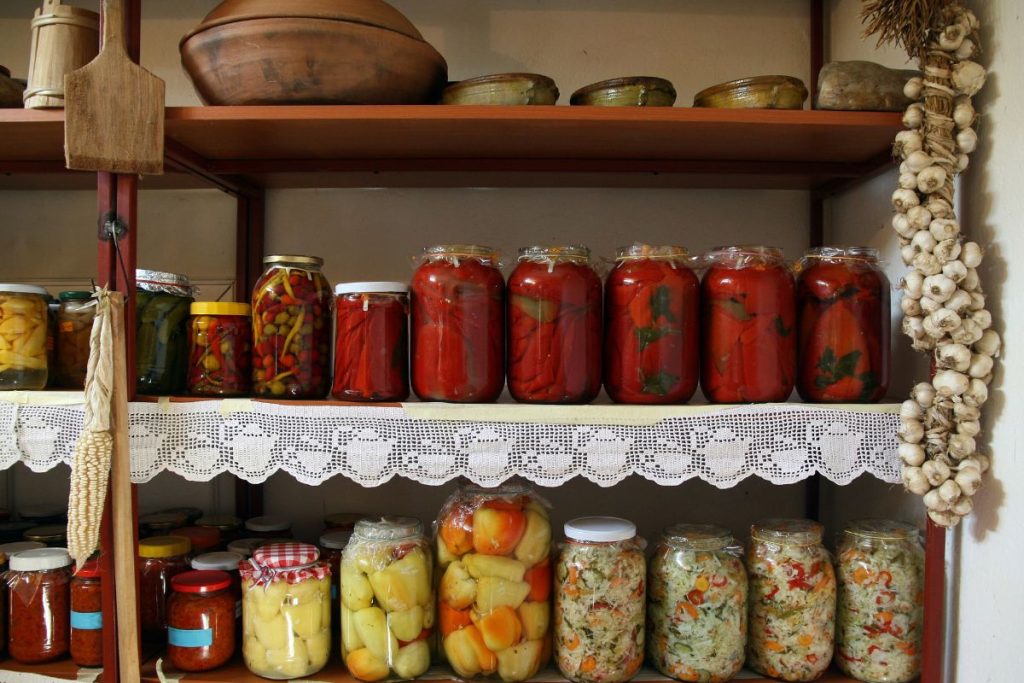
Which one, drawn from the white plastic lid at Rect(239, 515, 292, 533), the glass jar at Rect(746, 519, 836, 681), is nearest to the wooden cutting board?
the white plastic lid at Rect(239, 515, 292, 533)

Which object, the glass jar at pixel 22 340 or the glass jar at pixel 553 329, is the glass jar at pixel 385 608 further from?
the glass jar at pixel 22 340

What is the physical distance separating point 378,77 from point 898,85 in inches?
27.5

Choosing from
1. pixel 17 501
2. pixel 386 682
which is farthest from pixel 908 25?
pixel 17 501

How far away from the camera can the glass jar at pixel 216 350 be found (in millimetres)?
1020

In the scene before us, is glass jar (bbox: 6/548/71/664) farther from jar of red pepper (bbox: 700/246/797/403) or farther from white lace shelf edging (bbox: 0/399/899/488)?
jar of red pepper (bbox: 700/246/797/403)

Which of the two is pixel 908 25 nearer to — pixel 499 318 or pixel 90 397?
pixel 499 318

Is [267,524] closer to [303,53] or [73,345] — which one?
[73,345]

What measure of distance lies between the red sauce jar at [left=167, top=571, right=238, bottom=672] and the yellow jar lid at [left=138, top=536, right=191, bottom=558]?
3.1 inches

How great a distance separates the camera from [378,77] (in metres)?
0.97

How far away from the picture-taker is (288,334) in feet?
3.31

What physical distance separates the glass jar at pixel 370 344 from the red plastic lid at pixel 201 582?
1.04 feet

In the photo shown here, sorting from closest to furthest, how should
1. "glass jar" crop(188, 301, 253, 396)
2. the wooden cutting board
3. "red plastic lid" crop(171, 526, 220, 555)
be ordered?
the wooden cutting board, "glass jar" crop(188, 301, 253, 396), "red plastic lid" crop(171, 526, 220, 555)

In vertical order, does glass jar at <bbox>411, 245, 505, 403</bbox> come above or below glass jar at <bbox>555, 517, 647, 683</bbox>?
above

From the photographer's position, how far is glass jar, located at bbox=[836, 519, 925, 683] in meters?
0.97
